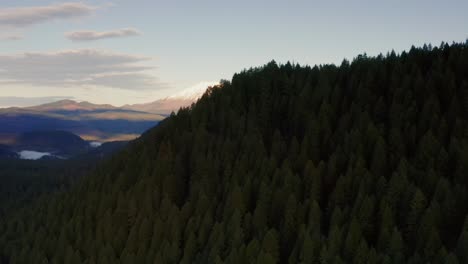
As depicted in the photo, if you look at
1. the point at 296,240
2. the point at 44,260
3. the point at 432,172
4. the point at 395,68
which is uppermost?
the point at 395,68

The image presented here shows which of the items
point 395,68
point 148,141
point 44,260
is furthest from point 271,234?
point 148,141

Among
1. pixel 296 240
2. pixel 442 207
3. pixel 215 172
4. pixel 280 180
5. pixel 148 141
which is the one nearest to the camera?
pixel 442 207

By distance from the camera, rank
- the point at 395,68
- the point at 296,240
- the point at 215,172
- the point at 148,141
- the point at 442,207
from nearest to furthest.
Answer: the point at 442,207, the point at 296,240, the point at 215,172, the point at 395,68, the point at 148,141

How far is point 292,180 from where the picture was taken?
391ft

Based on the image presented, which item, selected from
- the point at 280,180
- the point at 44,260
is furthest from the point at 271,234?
the point at 44,260

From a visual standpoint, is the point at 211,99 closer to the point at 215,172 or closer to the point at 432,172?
the point at 215,172

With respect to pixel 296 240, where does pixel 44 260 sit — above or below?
below

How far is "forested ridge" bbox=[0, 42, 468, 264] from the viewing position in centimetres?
9194

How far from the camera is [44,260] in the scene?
430 ft

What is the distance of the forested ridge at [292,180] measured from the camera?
91.9 metres

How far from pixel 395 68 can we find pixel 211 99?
73.2 metres

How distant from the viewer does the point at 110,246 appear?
126812 millimetres

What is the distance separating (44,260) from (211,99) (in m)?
90.1

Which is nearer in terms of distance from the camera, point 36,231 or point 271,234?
point 271,234
